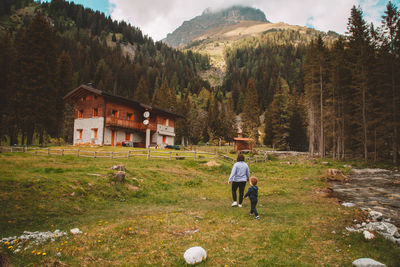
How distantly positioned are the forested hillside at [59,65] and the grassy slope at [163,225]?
98.3ft

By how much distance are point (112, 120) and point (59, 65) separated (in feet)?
72.9

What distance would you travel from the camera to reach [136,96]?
236 feet

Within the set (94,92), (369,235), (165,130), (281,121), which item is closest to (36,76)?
(94,92)

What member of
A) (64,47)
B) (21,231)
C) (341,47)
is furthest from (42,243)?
(64,47)

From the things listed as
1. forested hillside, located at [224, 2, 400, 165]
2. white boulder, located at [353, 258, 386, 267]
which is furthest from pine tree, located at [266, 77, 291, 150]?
white boulder, located at [353, 258, 386, 267]

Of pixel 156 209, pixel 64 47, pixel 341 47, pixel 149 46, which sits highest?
pixel 149 46

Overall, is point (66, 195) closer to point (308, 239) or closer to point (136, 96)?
point (308, 239)

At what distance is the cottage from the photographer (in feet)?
110

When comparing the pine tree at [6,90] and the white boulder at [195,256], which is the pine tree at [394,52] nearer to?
the white boulder at [195,256]

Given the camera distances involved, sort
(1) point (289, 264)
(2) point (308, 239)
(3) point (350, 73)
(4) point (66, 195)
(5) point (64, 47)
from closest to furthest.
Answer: (1) point (289, 264), (2) point (308, 239), (4) point (66, 195), (3) point (350, 73), (5) point (64, 47)

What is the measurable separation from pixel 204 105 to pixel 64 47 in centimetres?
6597

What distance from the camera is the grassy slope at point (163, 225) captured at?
15.9 ft

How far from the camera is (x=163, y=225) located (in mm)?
6926

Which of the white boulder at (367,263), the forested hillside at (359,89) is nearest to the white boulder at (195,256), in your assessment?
the white boulder at (367,263)
